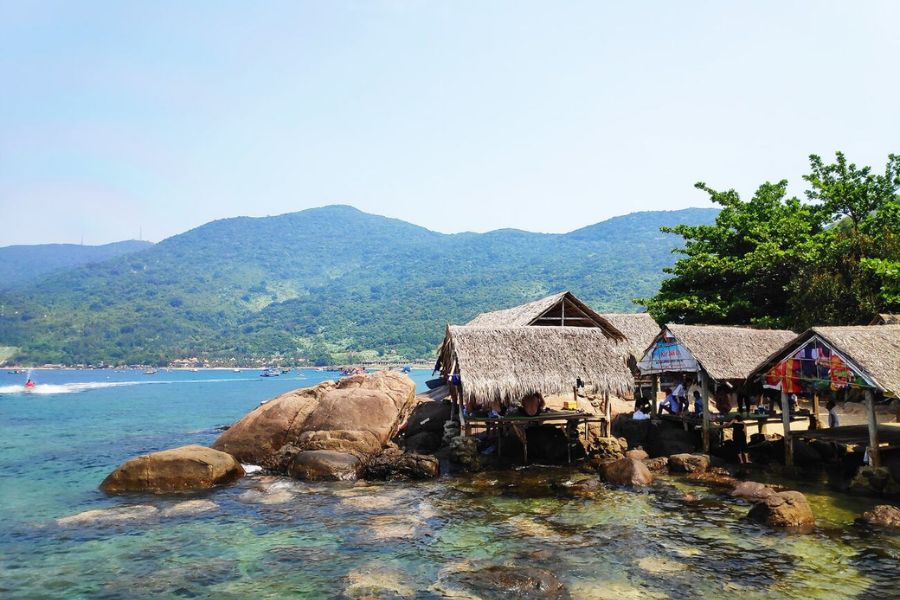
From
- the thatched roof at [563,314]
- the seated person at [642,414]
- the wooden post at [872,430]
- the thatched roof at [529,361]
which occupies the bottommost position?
the seated person at [642,414]

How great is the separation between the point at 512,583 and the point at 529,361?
34.1ft

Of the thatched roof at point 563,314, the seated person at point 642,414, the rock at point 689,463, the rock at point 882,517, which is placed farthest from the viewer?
the thatched roof at point 563,314

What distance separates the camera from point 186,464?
1858 cm

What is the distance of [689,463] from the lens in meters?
19.1

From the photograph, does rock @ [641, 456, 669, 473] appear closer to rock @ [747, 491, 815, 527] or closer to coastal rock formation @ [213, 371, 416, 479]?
rock @ [747, 491, 815, 527]

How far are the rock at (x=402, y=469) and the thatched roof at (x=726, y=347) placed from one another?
9.13 meters

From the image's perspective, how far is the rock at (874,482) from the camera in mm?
15188

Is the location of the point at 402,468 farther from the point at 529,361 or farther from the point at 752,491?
the point at 752,491

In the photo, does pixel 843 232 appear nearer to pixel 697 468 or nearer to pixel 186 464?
pixel 697 468

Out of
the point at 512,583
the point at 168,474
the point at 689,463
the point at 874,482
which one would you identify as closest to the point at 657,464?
the point at 689,463

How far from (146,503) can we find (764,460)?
18747 millimetres

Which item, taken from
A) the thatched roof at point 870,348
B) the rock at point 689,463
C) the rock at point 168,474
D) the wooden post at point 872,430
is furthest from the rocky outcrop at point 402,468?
the wooden post at point 872,430

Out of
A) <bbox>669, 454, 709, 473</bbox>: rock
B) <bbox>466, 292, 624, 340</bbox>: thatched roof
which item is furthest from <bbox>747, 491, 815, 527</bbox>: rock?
<bbox>466, 292, 624, 340</bbox>: thatched roof

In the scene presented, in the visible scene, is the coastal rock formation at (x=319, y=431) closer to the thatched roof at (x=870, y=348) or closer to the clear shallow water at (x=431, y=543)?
the clear shallow water at (x=431, y=543)
